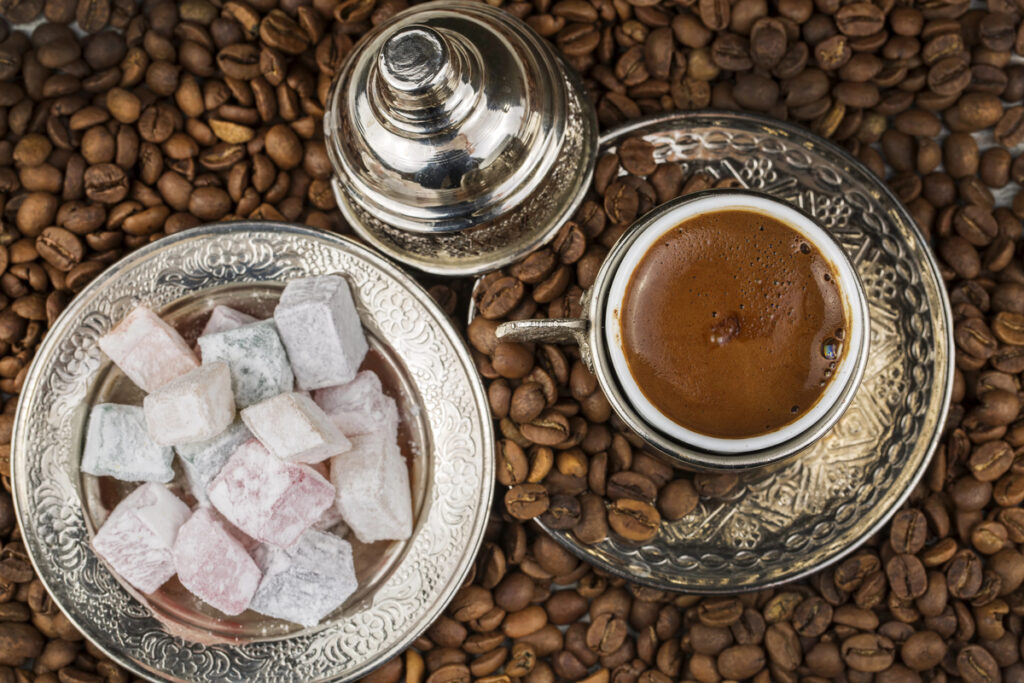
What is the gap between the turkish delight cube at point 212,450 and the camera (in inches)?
47.5

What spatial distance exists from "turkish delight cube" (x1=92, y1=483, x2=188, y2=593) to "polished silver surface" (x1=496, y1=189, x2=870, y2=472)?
2.15 feet

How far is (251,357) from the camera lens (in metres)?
1.22

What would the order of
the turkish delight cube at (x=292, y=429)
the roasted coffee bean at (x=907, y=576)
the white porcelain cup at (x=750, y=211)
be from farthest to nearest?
the roasted coffee bean at (x=907, y=576), the turkish delight cube at (x=292, y=429), the white porcelain cup at (x=750, y=211)

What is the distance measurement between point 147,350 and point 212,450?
0.18 meters

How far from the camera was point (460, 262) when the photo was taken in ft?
4.34

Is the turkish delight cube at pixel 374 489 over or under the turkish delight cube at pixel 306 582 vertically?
over

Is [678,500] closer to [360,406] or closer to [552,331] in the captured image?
[552,331]

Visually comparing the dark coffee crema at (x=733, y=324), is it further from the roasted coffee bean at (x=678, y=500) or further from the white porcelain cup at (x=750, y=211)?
the roasted coffee bean at (x=678, y=500)

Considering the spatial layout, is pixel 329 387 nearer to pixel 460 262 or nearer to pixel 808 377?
pixel 460 262

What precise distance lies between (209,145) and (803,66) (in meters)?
1.02

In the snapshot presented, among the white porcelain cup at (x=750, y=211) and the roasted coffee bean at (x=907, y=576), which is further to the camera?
the roasted coffee bean at (x=907, y=576)

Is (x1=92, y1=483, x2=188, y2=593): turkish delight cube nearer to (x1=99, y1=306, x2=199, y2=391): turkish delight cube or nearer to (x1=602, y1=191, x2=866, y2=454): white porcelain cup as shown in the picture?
(x1=99, y1=306, x2=199, y2=391): turkish delight cube

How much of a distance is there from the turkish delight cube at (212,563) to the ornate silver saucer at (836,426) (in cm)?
47

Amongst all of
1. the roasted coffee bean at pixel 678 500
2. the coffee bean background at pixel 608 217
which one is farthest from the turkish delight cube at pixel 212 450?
the roasted coffee bean at pixel 678 500
